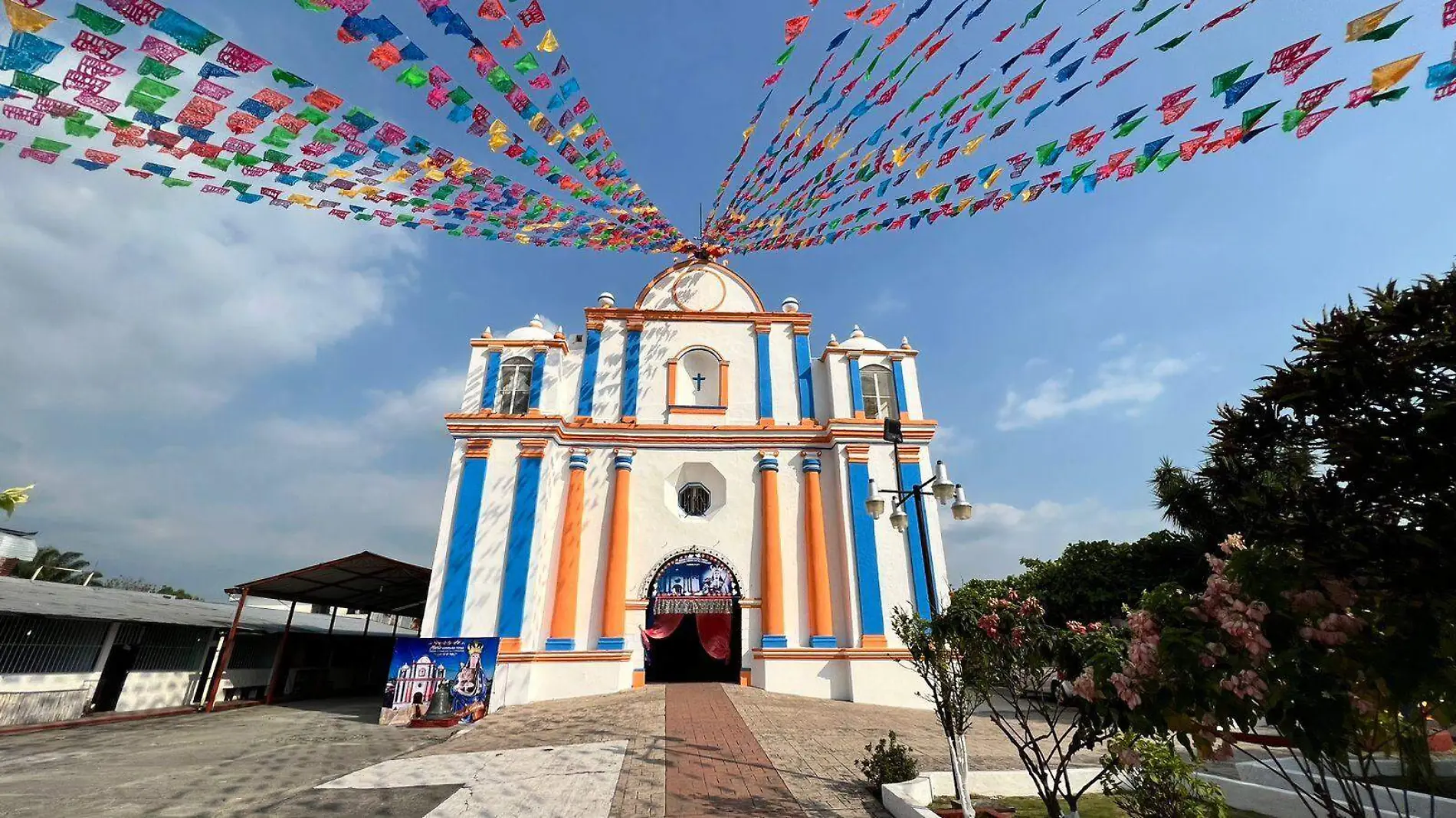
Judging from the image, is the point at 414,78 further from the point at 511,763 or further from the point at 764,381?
the point at 764,381

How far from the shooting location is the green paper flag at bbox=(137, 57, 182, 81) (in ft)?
18.4

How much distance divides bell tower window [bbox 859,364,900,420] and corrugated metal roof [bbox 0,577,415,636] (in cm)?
1997

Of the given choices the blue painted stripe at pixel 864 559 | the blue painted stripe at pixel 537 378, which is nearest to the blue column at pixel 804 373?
the blue painted stripe at pixel 864 559

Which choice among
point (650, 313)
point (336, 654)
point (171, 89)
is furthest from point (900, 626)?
point (336, 654)

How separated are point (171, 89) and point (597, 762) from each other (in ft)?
30.0

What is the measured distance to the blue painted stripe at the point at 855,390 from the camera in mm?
17734

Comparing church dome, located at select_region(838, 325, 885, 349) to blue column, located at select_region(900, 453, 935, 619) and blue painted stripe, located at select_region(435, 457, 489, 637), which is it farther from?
blue painted stripe, located at select_region(435, 457, 489, 637)

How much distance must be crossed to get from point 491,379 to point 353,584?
754cm

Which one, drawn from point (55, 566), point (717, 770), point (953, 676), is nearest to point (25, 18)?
point (717, 770)

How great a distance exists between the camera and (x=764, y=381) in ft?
60.2

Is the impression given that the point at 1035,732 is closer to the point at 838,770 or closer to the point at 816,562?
the point at 816,562

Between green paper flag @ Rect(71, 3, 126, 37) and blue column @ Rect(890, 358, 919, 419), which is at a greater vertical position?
blue column @ Rect(890, 358, 919, 419)

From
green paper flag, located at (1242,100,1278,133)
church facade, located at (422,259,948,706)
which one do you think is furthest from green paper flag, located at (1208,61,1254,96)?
church facade, located at (422,259,948,706)

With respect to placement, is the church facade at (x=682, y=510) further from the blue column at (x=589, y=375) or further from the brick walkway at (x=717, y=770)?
the brick walkway at (x=717, y=770)
